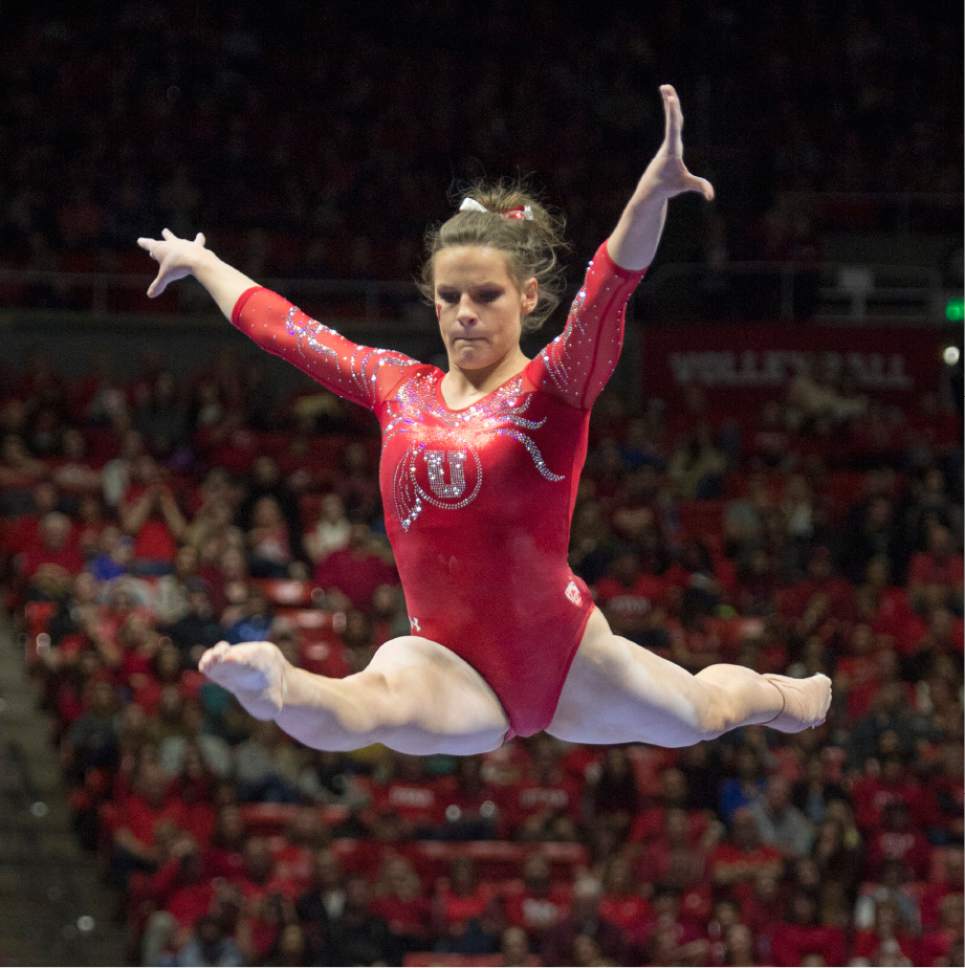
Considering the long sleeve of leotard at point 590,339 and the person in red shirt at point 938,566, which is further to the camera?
the person in red shirt at point 938,566

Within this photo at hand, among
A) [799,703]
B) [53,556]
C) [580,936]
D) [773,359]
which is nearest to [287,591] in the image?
[53,556]

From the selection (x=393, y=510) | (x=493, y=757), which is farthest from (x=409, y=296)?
(x=393, y=510)

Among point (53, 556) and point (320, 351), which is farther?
point (53, 556)

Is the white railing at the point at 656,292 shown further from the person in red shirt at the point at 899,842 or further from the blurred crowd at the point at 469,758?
the person in red shirt at the point at 899,842

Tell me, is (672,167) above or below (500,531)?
above

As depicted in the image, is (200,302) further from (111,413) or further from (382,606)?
(382,606)

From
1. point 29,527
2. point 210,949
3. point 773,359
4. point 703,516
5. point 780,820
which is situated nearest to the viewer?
point 210,949

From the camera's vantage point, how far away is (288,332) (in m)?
4.49

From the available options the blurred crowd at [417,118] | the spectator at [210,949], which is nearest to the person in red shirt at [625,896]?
the spectator at [210,949]

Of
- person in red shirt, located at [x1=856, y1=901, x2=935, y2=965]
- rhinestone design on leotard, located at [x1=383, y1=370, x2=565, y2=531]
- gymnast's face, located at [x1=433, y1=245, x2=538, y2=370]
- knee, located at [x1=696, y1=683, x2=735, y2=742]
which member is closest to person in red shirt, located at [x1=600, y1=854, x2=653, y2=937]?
person in red shirt, located at [x1=856, y1=901, x2=935, y2=965]

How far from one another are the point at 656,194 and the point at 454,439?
795mm

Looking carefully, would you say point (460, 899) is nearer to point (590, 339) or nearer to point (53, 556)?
point (53, 556)

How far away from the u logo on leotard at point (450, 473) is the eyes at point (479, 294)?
36 cm

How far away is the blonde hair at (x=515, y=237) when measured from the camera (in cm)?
414
